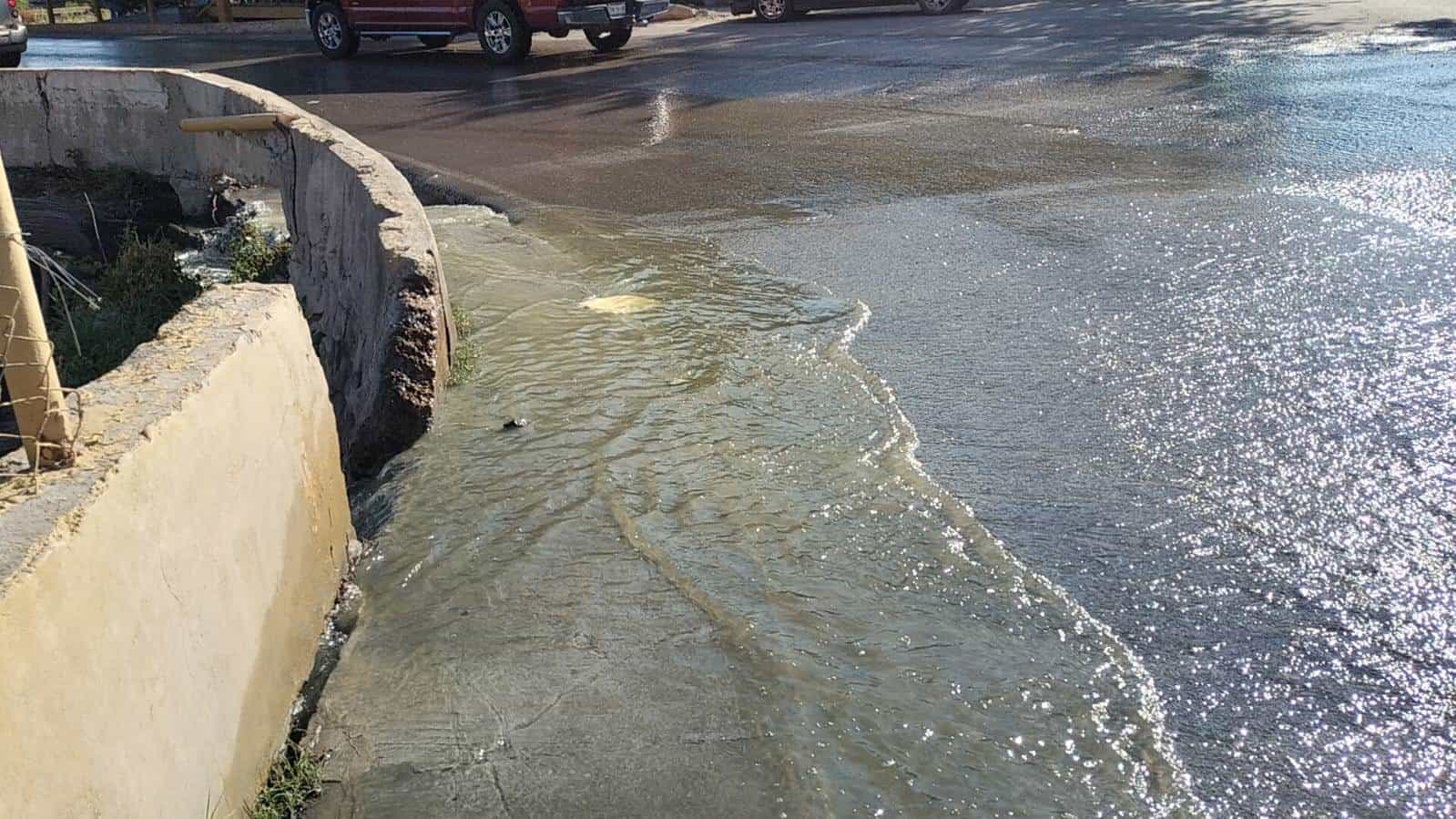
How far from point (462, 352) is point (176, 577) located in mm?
3395

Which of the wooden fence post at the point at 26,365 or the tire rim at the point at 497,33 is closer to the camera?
the wooden fence post at the point at 26,365

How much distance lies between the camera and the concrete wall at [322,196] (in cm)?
537

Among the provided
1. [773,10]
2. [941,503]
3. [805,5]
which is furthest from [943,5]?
[941,503]

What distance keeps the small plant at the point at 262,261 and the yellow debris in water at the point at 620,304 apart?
2.21 metres

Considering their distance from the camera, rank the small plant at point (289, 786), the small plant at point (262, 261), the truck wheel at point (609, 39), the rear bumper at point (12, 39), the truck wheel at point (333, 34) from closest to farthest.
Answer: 1. the small plant at point (289, 786)
2. the small plant at point (262, 261)
3. the rear bumper at point (12, 39)
4. the truck wheel at point (609, 39)
5. the truck wheel at point (333, 34)

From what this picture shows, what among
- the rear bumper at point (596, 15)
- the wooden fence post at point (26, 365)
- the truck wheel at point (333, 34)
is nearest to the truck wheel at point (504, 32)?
the rear bumper at point (596, 15)

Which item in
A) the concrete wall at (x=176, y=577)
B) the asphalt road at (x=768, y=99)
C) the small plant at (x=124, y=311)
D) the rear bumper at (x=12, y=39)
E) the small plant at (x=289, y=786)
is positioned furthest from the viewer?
the rear bumper at (x=12, y=39)

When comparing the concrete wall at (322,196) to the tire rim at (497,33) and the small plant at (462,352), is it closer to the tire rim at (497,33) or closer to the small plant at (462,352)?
the small plant at (462,352)

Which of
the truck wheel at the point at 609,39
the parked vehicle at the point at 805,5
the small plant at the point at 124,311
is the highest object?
the parked vehicle at the point at 805,5

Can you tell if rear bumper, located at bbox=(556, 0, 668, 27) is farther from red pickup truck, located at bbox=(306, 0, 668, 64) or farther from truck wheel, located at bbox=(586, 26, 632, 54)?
truck wheel, located at bbox=(586, 26, 632, 54)

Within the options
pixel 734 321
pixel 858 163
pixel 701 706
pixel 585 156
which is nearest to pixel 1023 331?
pixel 734 321

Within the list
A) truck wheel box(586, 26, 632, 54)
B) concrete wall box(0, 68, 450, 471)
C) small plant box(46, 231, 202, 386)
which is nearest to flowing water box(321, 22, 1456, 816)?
concrete wall box(0, 68, 450, 471)

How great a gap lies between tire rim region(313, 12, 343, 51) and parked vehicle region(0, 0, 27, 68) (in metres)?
4.03

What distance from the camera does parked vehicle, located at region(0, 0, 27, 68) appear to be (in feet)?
60.7
